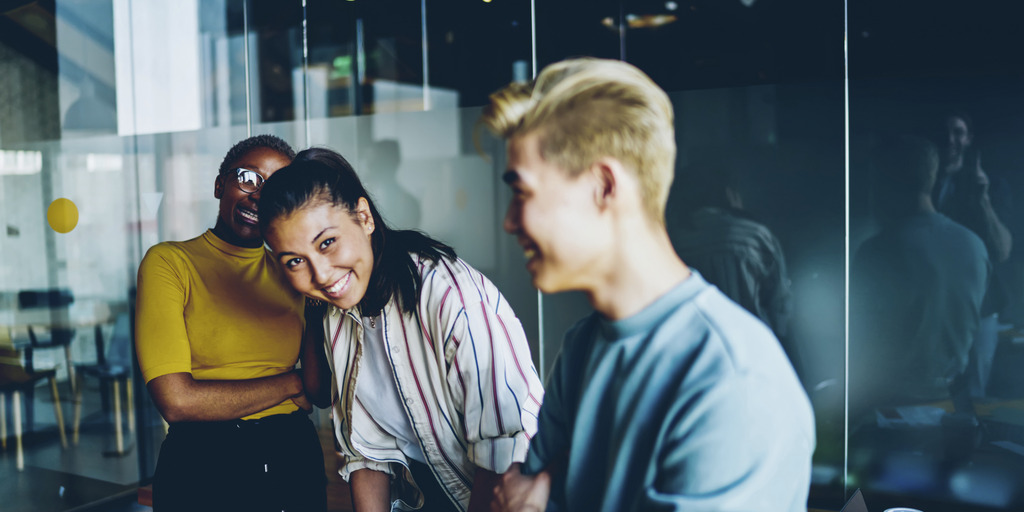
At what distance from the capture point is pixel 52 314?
417 centimetres

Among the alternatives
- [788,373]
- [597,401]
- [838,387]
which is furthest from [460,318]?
[838,387]

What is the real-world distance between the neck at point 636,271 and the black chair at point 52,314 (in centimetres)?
436

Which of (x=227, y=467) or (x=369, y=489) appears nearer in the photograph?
(x=369, y=489)

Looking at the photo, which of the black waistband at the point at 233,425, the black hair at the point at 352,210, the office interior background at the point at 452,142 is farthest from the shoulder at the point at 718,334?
the office interior background at the point at 452,142

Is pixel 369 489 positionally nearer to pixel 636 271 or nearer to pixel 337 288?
pixel 337 288

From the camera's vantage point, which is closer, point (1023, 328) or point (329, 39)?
point (1023, 328)

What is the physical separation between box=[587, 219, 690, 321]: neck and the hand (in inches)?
11.7

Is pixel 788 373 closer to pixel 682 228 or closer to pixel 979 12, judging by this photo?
pixel 682 228

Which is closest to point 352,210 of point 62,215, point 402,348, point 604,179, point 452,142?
point 402,348

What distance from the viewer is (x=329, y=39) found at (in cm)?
417

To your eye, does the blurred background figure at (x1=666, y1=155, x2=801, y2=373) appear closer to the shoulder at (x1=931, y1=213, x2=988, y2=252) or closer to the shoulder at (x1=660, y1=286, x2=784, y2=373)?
the shoulder at (x1=931, y1=213, x2=988, y2=252)

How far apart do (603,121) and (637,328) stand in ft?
0.84

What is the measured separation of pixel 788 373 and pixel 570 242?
294mm

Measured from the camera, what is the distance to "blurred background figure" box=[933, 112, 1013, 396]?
2857 mm
